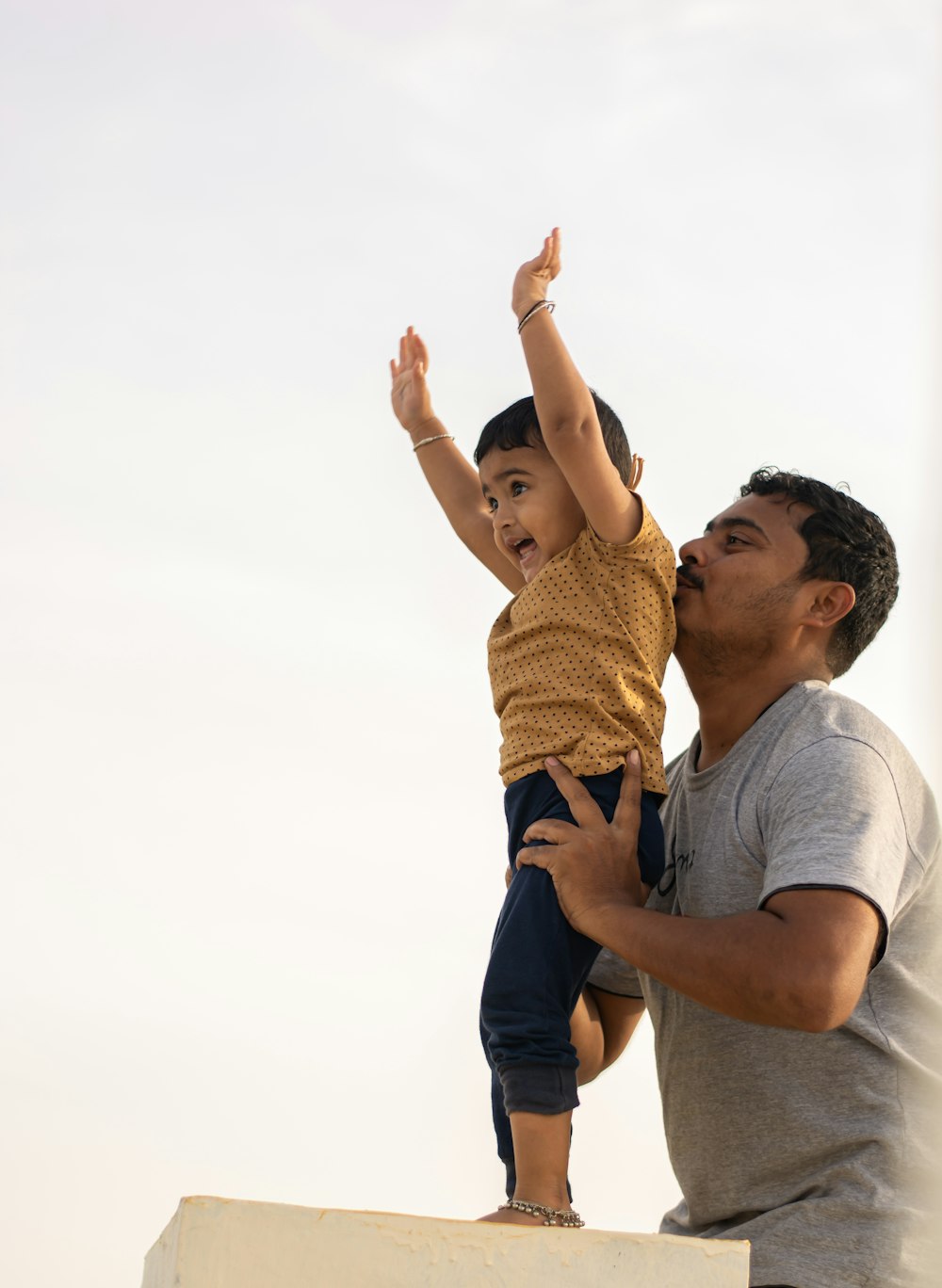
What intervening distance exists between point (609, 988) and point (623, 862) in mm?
802

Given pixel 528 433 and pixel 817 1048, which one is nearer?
pixel 817 1048

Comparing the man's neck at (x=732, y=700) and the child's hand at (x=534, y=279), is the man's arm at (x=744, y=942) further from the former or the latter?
the child's hand at (x=534, y=279)

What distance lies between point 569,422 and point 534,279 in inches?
14.1

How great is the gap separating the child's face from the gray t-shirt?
2.02ft

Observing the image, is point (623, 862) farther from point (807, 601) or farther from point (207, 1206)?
point (207, 1206)

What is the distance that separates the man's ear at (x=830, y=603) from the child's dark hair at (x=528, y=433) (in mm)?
543

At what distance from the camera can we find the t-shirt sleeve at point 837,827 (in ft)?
7.95

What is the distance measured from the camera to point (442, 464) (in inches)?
151

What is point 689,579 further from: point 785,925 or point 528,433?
point 785,925

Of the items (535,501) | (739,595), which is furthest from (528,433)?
(739,595)

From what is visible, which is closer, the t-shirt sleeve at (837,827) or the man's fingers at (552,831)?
the t-shirt sleeve at (837,827)

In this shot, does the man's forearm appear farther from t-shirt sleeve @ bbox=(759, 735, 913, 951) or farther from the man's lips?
the man's lips

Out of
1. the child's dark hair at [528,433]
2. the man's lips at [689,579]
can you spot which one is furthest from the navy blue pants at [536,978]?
the child's dark hair at [528,433]

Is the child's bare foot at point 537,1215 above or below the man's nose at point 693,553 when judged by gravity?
below
